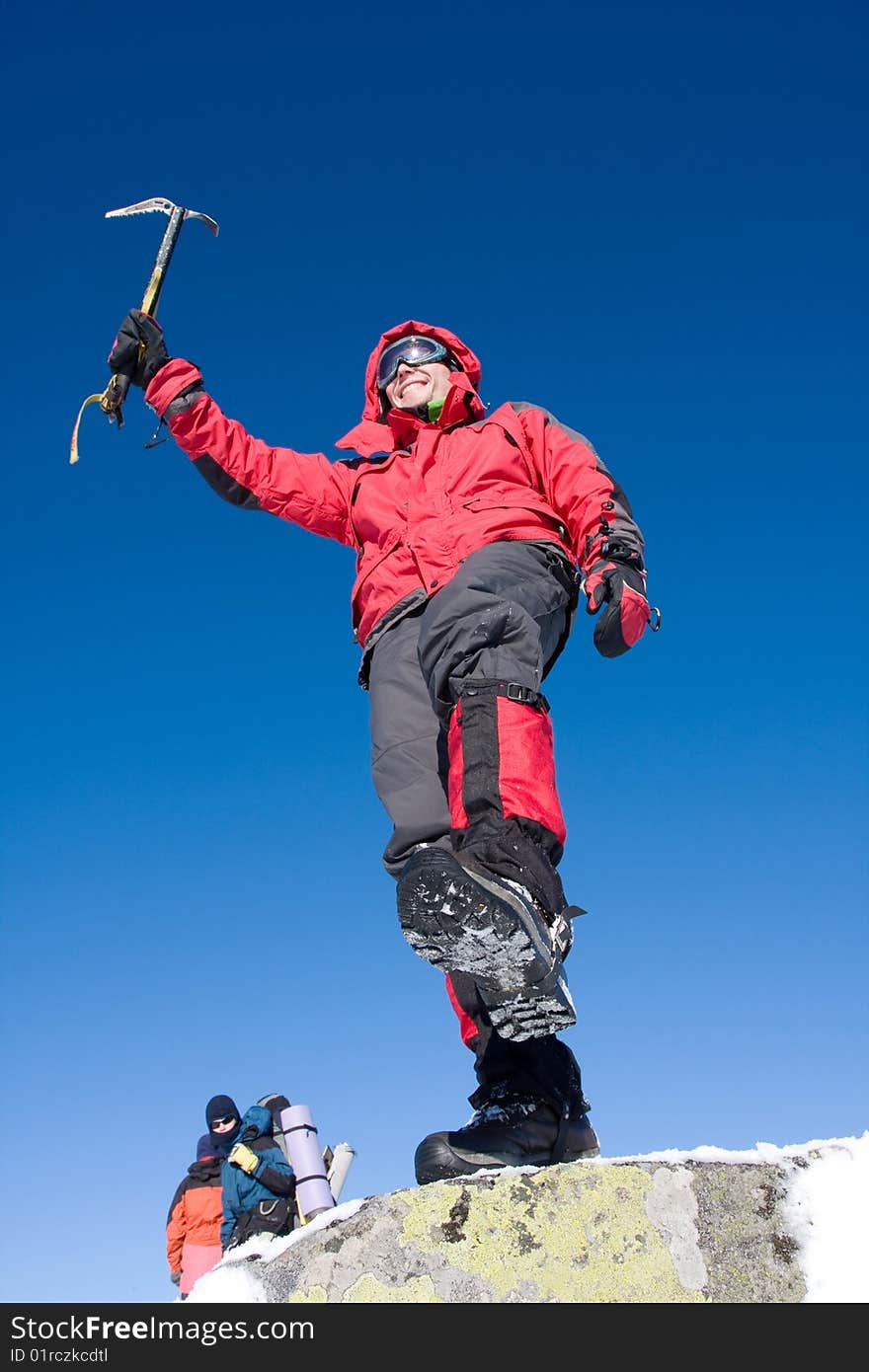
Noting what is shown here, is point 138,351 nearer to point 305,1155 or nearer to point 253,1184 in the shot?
point 305,1155

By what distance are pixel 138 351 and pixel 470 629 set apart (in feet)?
7.71

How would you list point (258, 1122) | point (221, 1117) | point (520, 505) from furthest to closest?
point (221, 1117), point (258, 1122), point (520, 505)

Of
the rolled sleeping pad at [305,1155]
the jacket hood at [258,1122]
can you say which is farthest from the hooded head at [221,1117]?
A: the rolled sleeping pad at [305,1155]

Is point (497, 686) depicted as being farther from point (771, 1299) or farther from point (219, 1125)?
point (219, 1125)

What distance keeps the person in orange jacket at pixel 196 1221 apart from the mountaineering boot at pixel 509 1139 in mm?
7006

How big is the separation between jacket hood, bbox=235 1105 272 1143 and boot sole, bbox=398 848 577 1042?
22.0 ft

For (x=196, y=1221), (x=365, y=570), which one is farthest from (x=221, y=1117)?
(x=365, y=570)

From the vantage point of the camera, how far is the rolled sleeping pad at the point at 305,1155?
668 cm

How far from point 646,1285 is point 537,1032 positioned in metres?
0.80

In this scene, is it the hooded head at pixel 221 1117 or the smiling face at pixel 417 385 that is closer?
the smiling face at pixel 417 385

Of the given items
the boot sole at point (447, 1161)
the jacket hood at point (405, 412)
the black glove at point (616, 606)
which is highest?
the jacket hood at point (405, 412)

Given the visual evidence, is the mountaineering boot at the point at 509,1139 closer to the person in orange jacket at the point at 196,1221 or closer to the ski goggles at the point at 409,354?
the ski goggles at the point at 409,354

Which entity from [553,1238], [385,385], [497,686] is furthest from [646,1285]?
[385,385]

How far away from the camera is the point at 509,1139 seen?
2973mm
